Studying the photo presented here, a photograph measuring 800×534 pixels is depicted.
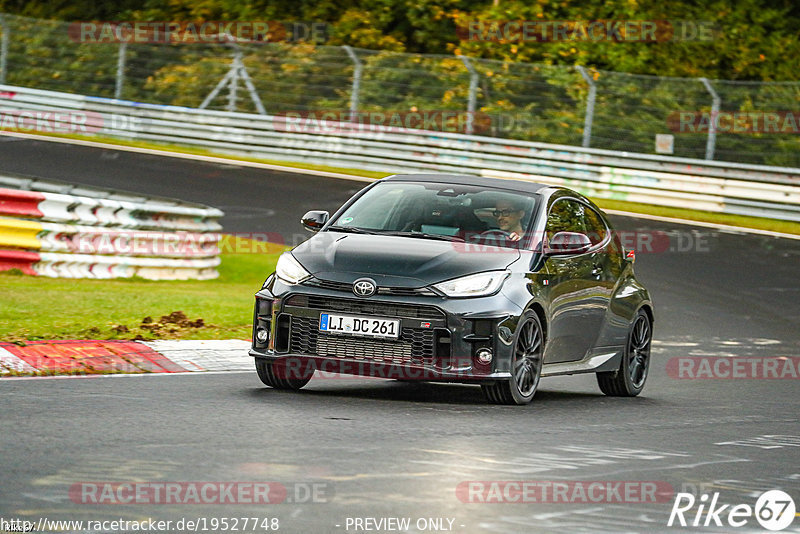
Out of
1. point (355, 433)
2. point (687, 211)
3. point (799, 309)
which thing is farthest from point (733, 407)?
point (687, 211)

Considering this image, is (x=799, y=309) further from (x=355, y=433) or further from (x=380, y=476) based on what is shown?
(x=380, y=476)

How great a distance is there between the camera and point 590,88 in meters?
30.2

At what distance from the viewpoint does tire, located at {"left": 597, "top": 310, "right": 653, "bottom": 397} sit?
11.8 metres

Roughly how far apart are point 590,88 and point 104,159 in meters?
9.64

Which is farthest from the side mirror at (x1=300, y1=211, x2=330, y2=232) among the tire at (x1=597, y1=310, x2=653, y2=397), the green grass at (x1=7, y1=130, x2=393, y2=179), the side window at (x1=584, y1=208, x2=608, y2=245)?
the green grass at (x1=7, y1=130, x2=393, y2=179)

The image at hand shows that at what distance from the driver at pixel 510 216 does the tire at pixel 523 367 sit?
669 millimetres

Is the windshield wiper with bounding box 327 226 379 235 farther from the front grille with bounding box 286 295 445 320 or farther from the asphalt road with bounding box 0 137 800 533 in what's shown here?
the asphalt road with bounding box 0 137 800 533

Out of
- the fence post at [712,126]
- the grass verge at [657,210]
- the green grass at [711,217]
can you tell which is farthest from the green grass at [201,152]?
the fence post at [712,126]

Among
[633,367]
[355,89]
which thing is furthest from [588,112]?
[633,367]

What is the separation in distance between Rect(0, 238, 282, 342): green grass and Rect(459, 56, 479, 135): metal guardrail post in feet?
43.2

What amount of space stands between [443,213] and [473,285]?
1053mm

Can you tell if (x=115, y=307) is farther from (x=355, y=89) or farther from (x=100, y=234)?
(x=355, y=89)

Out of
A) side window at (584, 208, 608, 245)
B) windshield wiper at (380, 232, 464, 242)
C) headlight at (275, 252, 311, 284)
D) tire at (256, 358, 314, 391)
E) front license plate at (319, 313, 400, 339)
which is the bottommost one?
tire at (256, 358, 314, 391)

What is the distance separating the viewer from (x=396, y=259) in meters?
9.82
